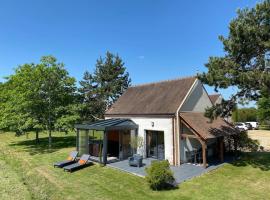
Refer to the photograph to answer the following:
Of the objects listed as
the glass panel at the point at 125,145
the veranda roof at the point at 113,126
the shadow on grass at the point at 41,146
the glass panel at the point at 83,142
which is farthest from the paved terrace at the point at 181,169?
the shadow on grass at the point at 41,146

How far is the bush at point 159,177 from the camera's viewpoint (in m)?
13.0

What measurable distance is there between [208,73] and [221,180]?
25.8ft

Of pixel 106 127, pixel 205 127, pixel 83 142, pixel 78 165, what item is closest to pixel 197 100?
pixel 205 127

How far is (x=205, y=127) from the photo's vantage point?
1955 centimetres

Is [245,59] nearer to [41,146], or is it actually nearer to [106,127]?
[106,127]

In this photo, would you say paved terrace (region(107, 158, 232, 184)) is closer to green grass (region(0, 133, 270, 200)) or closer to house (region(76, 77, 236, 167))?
green grass (region(0, 133, 270, 200))

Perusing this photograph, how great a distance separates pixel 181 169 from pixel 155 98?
810cm

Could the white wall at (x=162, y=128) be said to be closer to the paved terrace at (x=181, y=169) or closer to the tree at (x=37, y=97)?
the paved terrace at (x=181, y=169)

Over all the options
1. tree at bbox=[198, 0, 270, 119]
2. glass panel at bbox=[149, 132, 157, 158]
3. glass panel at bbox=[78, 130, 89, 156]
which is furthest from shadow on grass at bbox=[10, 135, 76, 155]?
tree at bbox=[198, 0, 270, 119]

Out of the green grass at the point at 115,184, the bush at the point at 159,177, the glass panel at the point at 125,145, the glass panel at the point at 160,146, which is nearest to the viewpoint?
the green grass at the point at 115,184

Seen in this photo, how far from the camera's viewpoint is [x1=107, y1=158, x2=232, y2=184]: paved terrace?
51.3ft

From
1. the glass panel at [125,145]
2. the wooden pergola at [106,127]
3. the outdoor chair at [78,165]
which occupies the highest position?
the wooden pergola at [106,127]

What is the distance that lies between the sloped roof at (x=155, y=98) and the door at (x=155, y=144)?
2.03 m

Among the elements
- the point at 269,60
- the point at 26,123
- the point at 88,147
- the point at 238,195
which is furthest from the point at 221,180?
the point at 26,123
